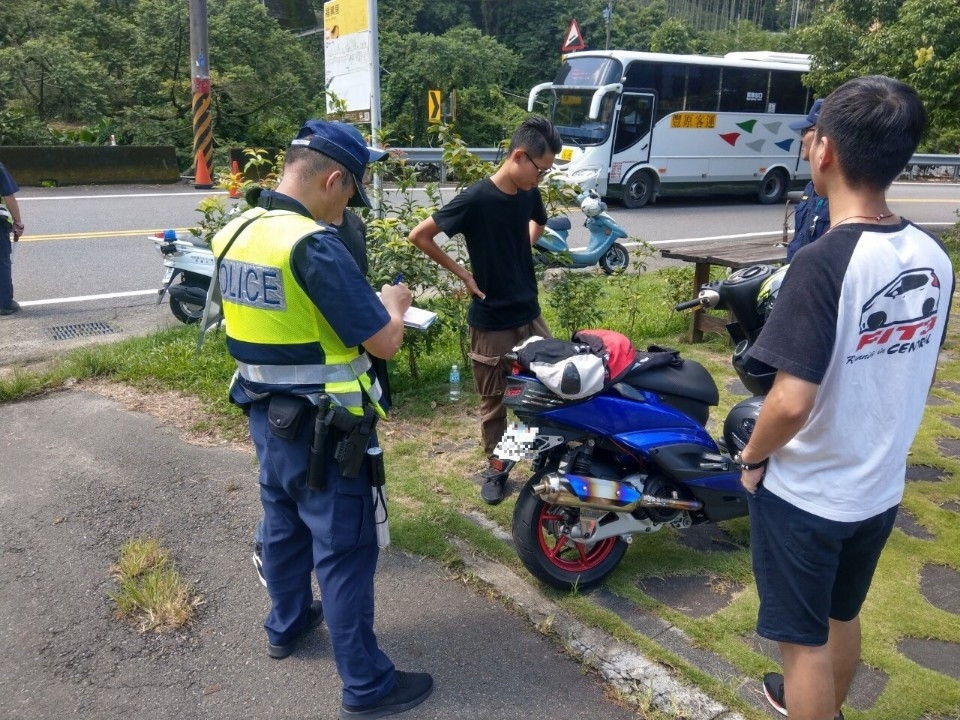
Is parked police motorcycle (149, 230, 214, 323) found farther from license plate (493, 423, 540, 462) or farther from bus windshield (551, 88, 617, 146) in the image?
bus windshield (551, 88, 617, 146)

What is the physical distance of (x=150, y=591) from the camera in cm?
319

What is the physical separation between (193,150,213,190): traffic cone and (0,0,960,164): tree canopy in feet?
6.17

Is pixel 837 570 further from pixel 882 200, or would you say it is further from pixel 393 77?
pixel 393 77

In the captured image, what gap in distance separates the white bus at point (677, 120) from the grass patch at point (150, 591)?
1283 cm

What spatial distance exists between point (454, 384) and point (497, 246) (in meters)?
1.54

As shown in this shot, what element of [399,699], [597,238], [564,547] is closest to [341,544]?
[399,699]

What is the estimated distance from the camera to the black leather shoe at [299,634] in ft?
9.59

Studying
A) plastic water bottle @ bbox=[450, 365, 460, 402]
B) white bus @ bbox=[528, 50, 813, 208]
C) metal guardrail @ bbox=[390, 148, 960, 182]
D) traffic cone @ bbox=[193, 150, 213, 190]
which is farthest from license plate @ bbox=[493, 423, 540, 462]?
traffic cone @ bbox=[193, 150, 213, 190]

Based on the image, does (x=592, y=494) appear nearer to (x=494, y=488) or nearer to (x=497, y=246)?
(x=494, y=488)

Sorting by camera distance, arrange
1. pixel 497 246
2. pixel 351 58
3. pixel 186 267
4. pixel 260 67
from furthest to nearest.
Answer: pixel 260 67 → pixel 186 267 → pixel 351 58 → pixel 497 246

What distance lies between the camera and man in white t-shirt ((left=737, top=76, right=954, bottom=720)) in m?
1.86

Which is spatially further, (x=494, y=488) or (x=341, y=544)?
(x=494, y=488)

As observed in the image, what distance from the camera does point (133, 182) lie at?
54.0 feet

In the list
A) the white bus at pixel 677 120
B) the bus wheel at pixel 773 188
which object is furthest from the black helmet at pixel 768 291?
the bus wheel at pixel 773 188
